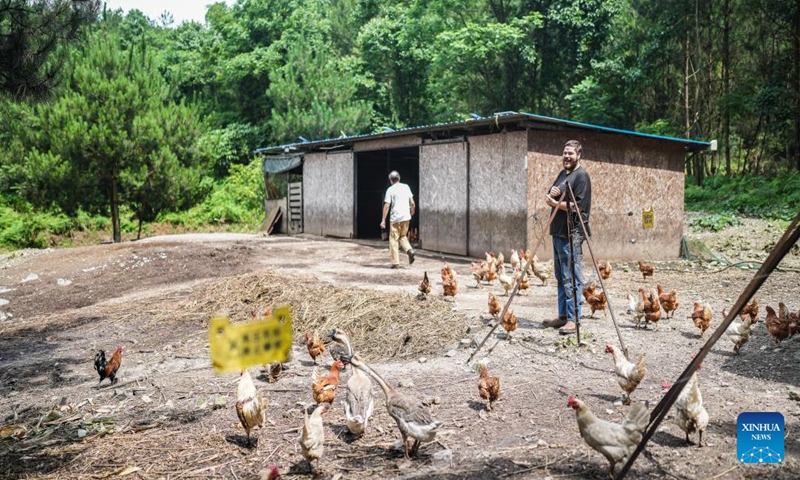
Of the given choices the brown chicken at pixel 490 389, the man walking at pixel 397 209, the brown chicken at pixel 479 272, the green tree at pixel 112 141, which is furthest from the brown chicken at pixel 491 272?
the green tree at pixel 112 141

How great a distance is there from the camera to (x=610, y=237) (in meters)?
13.6

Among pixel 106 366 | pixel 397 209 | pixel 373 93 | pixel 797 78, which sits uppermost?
pixel 373 93

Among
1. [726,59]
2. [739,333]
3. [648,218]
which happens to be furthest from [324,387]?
[726,59]

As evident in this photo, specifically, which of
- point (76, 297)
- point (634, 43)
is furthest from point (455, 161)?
point (634, 43)

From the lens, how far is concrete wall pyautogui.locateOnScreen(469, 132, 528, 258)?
12570 mm

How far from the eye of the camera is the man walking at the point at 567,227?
6336 mm

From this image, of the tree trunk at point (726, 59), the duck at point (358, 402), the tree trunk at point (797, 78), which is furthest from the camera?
the tree trunk at point (726, 59)

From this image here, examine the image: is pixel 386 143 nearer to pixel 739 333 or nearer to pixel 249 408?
pixel 739 333

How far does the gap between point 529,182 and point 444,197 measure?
2.83 metres

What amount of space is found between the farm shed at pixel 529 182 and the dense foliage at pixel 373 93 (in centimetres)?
648

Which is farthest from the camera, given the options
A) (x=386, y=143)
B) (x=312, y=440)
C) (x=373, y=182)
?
(x=373, y=182)

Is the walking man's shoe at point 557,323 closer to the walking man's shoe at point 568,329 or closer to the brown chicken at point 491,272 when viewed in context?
the walking man's shoe at point 568,329

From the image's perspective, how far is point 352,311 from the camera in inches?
280

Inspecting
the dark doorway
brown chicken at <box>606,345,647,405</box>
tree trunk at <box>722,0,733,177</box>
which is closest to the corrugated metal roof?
Result: the dark doorway
